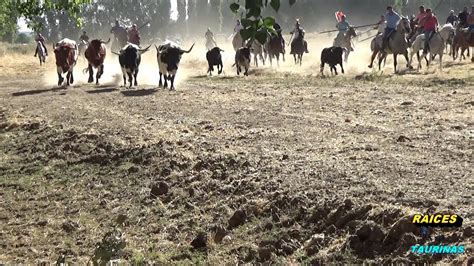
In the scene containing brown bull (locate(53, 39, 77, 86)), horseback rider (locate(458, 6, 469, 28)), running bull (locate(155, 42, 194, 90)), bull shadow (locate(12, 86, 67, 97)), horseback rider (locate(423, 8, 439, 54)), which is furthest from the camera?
horseback rider (locate(458, 6, 469, 28))

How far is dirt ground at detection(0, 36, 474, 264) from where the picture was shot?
617 cm

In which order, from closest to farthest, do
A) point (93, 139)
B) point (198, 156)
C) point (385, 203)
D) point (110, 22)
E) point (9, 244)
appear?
point (385, 203) → point (9, 244) → point (198, 156) → point (93, 139) → point (110, 22)

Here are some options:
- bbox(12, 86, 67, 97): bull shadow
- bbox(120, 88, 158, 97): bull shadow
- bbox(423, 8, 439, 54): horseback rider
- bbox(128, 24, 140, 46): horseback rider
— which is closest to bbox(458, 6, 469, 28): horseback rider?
bbox(423, 8, 439, 54): horseback rider

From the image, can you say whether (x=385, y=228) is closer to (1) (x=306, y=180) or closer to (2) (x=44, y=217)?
(1) (x=306, y=180)

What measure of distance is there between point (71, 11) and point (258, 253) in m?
7.11

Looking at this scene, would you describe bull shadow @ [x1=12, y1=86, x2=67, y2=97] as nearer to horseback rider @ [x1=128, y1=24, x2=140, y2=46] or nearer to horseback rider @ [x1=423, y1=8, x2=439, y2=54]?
horseback rider @ [x1=128, y1=24, x2=140, y2=46]

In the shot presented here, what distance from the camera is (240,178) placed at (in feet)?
27.2

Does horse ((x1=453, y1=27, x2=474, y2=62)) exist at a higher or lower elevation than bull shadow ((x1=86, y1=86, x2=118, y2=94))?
higher

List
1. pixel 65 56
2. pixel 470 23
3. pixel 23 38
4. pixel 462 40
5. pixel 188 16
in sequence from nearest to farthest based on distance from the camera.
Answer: pixel 65 56
pixel 470 23
pixel 462 40
pixel 188 16
pixel 23 38

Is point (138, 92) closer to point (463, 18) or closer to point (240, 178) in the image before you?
point (240, 178)

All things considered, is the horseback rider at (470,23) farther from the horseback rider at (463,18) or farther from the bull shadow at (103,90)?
the bull shadow at (103,90)

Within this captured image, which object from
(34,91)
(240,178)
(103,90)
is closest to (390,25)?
(103,90)

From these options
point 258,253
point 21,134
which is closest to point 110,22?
point 21,134

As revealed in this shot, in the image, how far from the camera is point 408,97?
13.8 meters
